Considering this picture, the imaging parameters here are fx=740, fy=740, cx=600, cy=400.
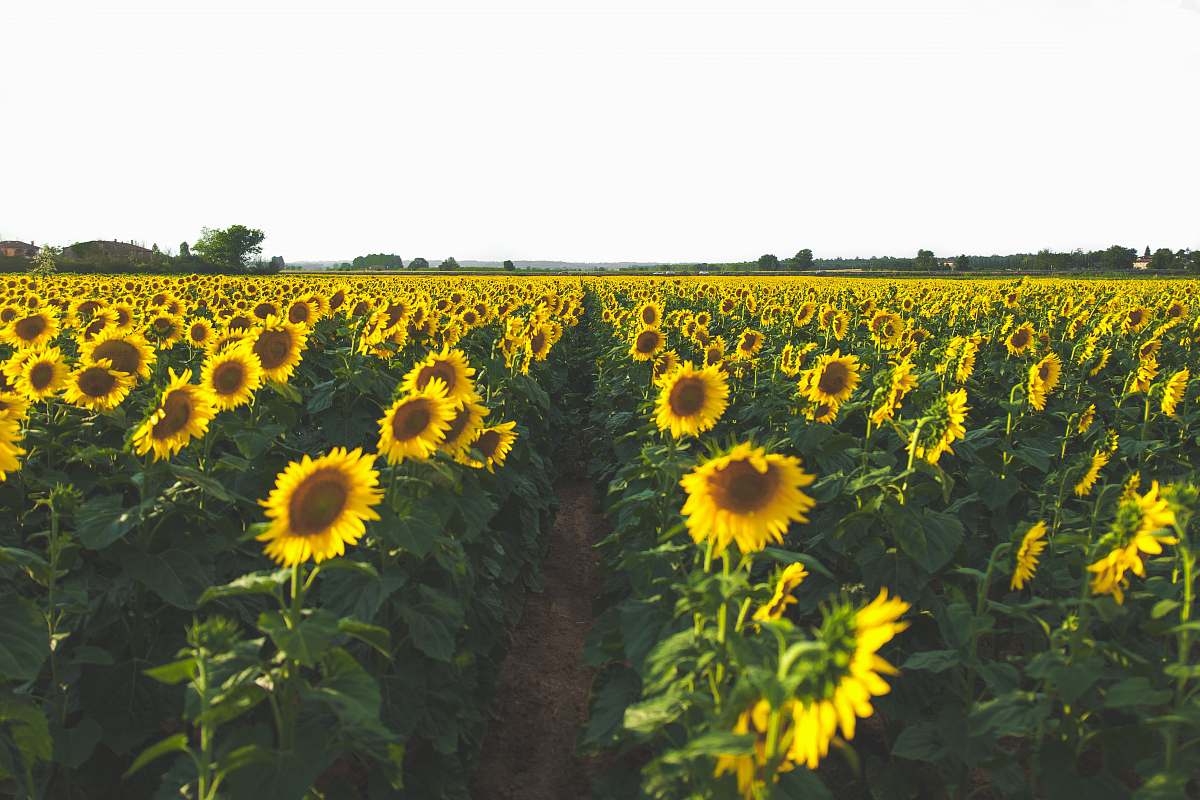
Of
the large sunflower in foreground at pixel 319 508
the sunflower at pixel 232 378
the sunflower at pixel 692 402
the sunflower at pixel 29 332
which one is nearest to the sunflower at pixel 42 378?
the sunflower at pixel 232 378

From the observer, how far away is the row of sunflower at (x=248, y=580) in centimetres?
246

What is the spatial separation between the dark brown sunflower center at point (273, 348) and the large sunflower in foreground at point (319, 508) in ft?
9.12

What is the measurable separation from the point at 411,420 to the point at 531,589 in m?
3.67

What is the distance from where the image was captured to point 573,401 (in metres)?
12.8

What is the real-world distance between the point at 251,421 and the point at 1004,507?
18.5 feet

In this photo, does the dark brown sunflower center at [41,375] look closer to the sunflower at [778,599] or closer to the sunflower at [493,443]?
the sunflower at [493,443]

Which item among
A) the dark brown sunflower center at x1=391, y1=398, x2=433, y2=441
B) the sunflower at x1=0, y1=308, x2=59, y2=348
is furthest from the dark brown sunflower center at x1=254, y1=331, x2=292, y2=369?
the sunflower at x1=0, y1=308, x2=59, y2=348

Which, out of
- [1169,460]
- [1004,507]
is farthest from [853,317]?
[1004,507]

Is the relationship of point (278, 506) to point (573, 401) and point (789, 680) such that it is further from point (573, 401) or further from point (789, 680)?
point (573, 401)

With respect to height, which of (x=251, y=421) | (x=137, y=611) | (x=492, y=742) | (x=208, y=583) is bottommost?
(x=492, y=742)

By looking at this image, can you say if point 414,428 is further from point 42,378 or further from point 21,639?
point 42,378

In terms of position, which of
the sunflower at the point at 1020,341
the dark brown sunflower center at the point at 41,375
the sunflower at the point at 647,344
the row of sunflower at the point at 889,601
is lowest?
the row of sunflower at the point at 889,601

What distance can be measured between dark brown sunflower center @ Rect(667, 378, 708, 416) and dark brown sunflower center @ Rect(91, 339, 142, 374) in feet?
13.1

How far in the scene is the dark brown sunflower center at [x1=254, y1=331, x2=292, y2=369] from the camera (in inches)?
210
